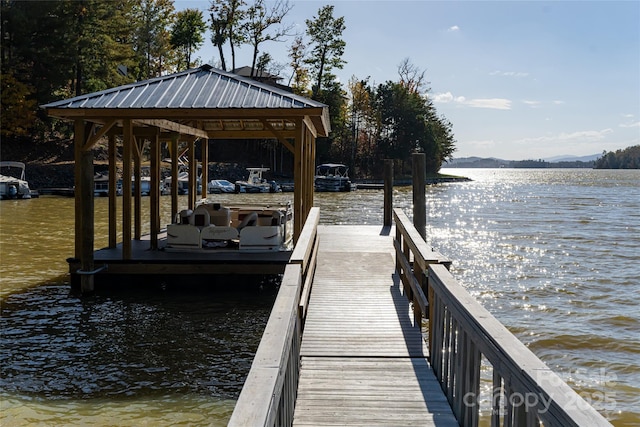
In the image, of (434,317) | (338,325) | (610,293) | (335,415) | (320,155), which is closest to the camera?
(335,415)


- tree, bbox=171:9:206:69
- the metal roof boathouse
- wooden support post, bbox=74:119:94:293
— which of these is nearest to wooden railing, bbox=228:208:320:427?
the metal roof boathouse

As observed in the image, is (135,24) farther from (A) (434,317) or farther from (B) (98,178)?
(A) (434,317)

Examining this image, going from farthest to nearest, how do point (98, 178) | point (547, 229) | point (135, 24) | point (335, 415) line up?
point (135, 24), point (98, 178), point (547, 229), point (335, 415)

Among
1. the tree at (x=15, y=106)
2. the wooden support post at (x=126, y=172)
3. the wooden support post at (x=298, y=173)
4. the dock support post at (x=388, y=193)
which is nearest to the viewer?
A: the wooden support post at (x=126, y=172)

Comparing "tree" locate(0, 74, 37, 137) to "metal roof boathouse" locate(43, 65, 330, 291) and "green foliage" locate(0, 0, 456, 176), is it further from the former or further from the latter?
"metal roof boathouse" locate(43, 65, 330, 291)

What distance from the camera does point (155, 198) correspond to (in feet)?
40.8

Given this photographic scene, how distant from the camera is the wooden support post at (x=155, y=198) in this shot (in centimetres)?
1206

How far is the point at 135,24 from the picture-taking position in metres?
49.9

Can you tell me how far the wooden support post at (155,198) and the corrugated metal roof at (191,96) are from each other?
1.87 metres

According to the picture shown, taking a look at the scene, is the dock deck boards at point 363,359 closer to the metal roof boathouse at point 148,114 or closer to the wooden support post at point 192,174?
the metal roof boathouse at point 148,114

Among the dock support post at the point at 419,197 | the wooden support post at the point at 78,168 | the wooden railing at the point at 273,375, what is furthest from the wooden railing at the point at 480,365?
the wooden support post at the point at 78,168

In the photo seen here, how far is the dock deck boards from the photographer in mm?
4395

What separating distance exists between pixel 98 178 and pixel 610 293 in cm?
2960

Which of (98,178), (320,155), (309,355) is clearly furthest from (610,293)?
(320,155)
